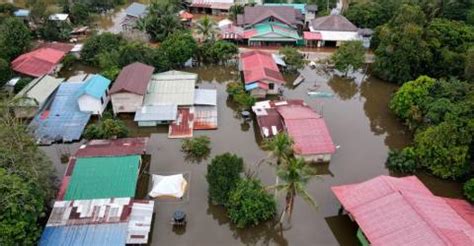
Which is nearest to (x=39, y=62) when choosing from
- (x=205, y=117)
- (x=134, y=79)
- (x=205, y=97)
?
(x=134, y=79)

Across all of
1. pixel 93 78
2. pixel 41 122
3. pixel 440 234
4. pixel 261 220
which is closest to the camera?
pixel 440 234

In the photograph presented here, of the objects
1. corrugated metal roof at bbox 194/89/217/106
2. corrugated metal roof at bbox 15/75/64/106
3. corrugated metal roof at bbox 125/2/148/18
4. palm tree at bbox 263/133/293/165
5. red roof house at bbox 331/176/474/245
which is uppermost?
corrugated metal roof at bbox 125/2/148/18

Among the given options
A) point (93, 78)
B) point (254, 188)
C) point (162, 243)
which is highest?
point (93, 78)

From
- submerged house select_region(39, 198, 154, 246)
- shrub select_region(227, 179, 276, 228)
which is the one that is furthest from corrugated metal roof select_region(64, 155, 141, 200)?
shrub select_region(227, 179, 276, 228)

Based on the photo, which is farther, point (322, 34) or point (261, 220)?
point (322, 34)

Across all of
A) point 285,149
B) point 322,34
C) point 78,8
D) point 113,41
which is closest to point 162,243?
point 285,149

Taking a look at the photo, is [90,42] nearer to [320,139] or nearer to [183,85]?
Result: [183,85]

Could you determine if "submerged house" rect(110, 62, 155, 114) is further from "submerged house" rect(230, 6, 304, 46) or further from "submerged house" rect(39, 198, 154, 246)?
"submerged house" rect(230, 6, 304, 46)
